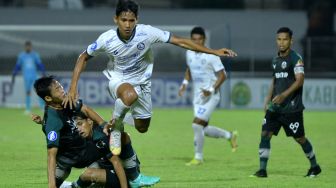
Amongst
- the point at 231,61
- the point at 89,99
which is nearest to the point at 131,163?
the point at 89,99

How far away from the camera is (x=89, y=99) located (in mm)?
29750

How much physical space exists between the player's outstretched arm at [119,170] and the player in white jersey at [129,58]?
0.09m

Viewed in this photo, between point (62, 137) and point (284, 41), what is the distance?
3.73m

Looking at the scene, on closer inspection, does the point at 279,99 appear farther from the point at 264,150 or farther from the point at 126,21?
the point at 126,21

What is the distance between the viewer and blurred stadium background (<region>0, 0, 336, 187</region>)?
19.9m

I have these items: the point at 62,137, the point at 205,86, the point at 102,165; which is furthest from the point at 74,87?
the point at 205,86

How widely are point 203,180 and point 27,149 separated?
5277 millimetres

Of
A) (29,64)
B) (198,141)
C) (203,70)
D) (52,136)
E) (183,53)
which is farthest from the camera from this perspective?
(183,53)

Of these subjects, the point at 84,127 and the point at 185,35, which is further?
the point at 185,35

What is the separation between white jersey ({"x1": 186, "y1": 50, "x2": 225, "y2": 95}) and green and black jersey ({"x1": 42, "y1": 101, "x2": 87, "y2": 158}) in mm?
5401

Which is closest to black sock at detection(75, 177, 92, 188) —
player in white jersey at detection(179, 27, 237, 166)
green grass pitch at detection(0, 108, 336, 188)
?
green grass pitch at detection(0, 108, 336, 188)

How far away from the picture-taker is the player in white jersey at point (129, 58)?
1042 centimetres

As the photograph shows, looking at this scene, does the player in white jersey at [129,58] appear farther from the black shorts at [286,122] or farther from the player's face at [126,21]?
the black shorts at [286,122]

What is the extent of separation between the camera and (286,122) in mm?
12078
